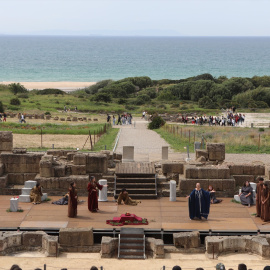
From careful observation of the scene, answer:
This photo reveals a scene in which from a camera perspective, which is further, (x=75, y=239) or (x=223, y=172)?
(x=223, y=172)

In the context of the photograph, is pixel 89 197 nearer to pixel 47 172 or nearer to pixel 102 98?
pixel 47 172

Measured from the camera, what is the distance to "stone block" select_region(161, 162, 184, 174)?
72.8 feet

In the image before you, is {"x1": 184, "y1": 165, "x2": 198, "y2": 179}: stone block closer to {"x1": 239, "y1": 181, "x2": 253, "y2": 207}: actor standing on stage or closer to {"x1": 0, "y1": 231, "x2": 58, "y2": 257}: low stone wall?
{"x1": 239, "y1": 181, "x2": 253, "y2": 207}: actor standing on stage

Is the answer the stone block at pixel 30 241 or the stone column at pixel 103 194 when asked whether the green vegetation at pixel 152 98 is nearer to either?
the stone column at pixel 103 194

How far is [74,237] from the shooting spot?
17.0 meters

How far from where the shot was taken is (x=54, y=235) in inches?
691

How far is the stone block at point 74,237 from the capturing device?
1698cm

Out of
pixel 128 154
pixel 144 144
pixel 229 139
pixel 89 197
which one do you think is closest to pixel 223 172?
pixel 128 154

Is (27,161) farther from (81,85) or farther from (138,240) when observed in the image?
(81,85)

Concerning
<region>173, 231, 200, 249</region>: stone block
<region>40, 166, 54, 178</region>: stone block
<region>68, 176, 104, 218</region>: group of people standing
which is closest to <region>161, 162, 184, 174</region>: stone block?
<region>68, 176, 104, 218</region>: group of people standing

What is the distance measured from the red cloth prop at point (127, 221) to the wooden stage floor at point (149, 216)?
0.26 m

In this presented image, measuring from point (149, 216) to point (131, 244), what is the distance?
2.14 m

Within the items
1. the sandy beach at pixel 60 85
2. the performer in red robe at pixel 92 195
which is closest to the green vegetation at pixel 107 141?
the performer in red robe at pixel 92 195

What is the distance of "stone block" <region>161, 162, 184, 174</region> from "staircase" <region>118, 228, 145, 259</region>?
203 inches
